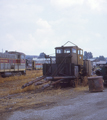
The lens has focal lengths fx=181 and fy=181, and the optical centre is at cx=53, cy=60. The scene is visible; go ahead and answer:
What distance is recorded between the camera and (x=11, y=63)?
2305 centimetres

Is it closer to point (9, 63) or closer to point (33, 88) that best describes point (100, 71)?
point (33, 88)

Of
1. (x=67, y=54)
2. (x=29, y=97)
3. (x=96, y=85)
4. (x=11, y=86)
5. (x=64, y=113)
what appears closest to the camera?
(x=64, y=113)

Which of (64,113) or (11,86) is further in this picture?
(11,86)

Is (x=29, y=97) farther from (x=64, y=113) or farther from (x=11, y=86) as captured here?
(x=11, y=86)

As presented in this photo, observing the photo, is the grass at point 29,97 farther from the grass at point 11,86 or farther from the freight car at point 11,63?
the freight car at point 11,63

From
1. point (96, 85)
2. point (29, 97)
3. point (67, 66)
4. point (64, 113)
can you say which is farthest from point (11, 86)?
point (64, 113)

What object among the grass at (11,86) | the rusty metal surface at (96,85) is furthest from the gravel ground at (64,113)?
the grass at (11,86)

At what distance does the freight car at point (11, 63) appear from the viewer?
863 inches

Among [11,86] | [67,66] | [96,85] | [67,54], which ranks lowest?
[11,86]

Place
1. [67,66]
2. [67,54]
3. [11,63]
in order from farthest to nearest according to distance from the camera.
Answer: [11,63] < [67,54] < [67,66]

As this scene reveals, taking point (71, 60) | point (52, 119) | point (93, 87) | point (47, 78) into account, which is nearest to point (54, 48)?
point (71, 60)

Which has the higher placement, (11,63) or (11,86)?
(11,63)

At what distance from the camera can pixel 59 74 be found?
531 inches

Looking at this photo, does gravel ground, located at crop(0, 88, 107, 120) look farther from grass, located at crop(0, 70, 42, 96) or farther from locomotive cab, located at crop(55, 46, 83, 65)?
locomotive cab, located at crop(55, 46, 83, 65)
